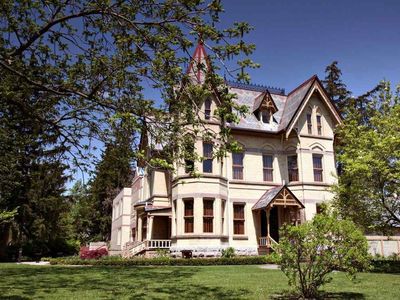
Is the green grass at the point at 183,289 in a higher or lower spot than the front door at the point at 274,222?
lower

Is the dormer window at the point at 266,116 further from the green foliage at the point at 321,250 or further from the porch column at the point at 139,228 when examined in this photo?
the green foliage at the point at 321,250

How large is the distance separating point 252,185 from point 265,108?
651 cm

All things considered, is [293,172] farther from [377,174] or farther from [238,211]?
[377,174]

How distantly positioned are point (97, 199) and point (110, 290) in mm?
50763

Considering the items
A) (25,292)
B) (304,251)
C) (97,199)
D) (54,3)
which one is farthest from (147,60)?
(97,199)

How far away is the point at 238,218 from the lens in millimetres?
27969

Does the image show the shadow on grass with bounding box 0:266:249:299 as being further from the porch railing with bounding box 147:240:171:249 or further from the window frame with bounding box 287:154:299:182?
the window frame with bounding box 287:154:299:182

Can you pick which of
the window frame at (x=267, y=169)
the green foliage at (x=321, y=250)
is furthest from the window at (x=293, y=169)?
the green foliage at (x=321, y=250)

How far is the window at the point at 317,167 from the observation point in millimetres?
29719

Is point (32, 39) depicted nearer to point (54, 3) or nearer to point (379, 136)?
point (54, 3)

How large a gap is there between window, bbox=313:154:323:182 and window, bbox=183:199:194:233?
10310mm

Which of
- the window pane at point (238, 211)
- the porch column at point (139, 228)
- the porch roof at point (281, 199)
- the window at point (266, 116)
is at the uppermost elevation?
the window at point (266, 116)

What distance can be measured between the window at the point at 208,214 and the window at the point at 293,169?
7278 mm

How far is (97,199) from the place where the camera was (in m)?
59.9
